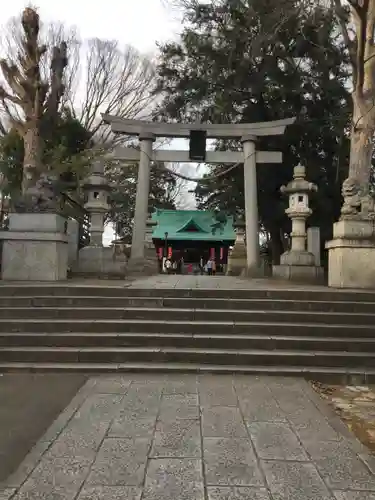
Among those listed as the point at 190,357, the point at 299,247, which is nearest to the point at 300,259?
the point at 299,247

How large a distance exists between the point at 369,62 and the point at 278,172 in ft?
20.8

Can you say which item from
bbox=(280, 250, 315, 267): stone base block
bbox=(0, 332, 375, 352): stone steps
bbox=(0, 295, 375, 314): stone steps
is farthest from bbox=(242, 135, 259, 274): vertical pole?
bbox=(0, 332, 375, 352): stone steps

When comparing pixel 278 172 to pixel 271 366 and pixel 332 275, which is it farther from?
pixel 271 366

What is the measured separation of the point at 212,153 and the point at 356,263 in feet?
23.8

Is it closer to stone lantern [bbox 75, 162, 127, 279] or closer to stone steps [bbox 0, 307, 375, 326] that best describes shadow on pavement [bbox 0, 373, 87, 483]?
stone steps [bbox 0, 307, 375, 326]

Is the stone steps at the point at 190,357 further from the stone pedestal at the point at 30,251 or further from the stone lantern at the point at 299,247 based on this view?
the stone lantern at the point at 299,247

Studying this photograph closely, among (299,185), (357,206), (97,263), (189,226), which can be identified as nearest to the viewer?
(357,206)

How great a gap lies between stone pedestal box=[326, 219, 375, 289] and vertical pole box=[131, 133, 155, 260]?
6.39 m

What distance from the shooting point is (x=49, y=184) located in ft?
29.6

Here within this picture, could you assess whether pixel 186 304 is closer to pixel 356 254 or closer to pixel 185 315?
pixel 185 315

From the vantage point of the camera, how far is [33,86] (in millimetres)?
16562

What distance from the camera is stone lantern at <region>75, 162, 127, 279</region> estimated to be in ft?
37.5

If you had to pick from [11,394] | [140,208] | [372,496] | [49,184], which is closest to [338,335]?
[372,496]

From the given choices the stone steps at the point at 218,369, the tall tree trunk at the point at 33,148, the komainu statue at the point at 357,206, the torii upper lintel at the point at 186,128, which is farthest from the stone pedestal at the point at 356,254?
the tall tree trunk at the point at 33,148
